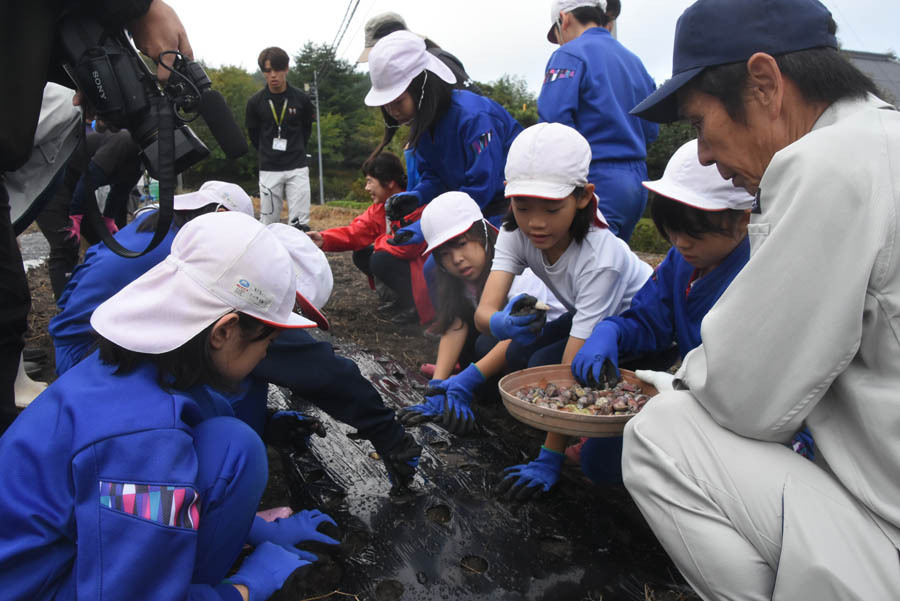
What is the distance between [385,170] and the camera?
4.04m

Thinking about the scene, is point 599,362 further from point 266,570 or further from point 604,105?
point 604,105

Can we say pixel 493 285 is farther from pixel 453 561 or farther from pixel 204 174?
pixel 204 174

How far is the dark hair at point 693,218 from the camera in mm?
1644

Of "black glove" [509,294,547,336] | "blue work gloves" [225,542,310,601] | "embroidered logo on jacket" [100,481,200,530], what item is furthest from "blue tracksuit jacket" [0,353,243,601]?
"black glove" [509,294,547,336]

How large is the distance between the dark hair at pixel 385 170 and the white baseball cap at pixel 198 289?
2901mm

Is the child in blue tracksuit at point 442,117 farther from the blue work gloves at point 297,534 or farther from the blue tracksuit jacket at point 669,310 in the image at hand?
the blue work gloves at point 297,534

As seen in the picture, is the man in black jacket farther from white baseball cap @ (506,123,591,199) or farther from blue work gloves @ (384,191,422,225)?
white baseball cap @ (506,123,591,199)

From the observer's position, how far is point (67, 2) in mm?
1395

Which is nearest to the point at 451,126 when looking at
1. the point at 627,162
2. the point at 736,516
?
the point at 627,162

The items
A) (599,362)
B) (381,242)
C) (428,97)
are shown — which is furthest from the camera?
(381,242)

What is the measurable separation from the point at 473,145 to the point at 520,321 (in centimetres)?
126

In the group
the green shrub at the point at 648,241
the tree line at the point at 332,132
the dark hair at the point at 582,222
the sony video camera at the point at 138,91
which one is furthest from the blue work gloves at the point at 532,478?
the tree line at the point at 332,132

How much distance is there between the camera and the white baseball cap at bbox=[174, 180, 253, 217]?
2.14 metres

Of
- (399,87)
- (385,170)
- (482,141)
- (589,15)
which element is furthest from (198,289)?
(385,170)
